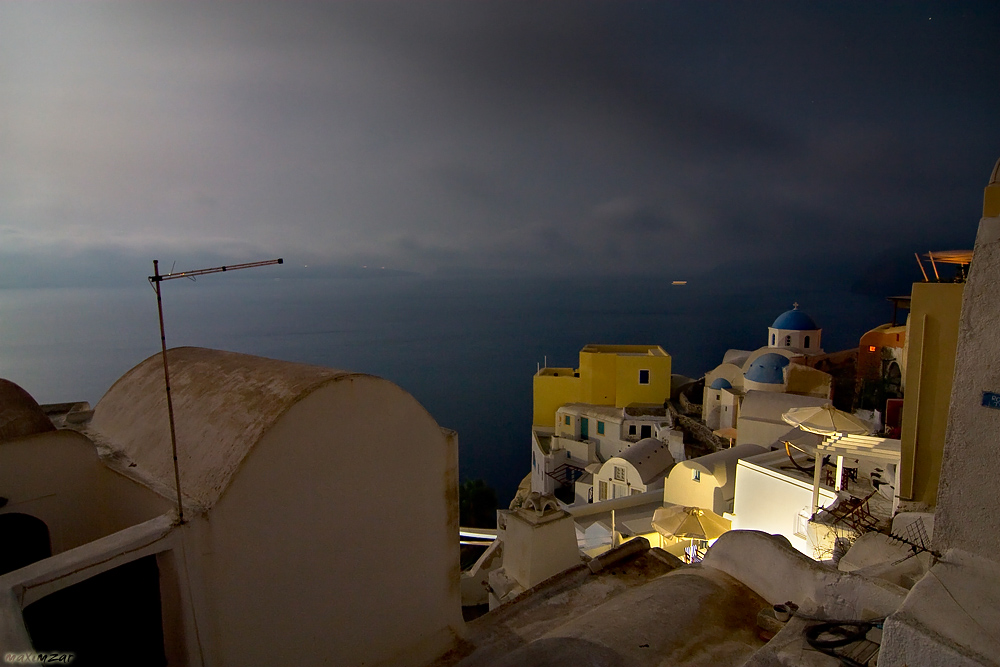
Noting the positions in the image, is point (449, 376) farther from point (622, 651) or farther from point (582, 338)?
point (622, 651)

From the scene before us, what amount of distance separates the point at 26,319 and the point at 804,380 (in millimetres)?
79869

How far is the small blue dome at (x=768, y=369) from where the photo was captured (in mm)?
19609

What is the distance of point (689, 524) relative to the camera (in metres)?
11.7

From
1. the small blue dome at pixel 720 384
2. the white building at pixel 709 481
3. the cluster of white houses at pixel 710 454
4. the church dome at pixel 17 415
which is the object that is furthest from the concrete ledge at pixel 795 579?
the small blue dome at pixel 720 384

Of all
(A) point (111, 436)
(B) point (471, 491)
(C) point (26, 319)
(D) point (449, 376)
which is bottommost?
(D) point (449, 376)

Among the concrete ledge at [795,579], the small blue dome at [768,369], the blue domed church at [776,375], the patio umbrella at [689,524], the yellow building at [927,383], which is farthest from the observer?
the small blue dome at [768,369]

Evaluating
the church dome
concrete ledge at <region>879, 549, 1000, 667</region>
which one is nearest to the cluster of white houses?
concrete ledge at <region>879, 549, 1000, 667</region>

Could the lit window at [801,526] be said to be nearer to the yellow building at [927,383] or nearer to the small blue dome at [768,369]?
the yellow building at [927,383]

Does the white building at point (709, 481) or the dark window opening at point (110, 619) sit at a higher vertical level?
the dark window opening at point (110, 619)

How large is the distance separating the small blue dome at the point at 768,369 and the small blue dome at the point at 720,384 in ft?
4.76

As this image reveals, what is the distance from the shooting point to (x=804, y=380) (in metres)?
19.0

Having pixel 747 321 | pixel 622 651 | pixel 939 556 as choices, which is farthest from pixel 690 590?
pixel 747 321

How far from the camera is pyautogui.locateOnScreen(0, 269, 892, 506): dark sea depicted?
4931 centimetres

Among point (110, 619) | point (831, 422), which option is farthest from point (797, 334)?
point (110, 619)
